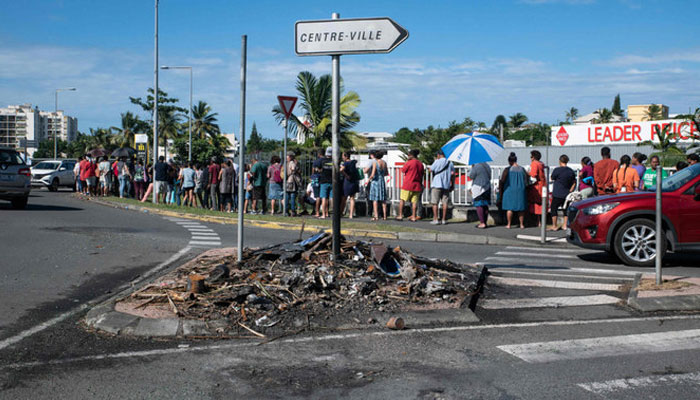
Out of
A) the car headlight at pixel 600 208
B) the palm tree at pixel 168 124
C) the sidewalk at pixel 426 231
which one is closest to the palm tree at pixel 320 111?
the sidewalk at pixel 426 231

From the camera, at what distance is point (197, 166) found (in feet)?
76.8

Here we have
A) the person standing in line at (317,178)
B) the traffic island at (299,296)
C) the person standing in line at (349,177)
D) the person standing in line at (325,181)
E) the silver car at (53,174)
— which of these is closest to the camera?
the traffic island at (299,296)

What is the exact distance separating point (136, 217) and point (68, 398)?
14.3 meters

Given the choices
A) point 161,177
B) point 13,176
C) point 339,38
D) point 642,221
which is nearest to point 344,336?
point 339,38

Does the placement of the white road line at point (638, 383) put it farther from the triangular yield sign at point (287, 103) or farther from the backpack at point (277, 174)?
the backpack at point (277, 174)

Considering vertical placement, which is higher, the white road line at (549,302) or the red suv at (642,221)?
the red suv at (642,221)

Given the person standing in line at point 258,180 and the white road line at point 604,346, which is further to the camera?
the person standing in line at point 258,180

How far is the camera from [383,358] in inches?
200

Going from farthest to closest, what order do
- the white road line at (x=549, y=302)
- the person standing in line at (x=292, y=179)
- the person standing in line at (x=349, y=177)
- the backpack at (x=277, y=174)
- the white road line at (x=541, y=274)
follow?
the backpack at (x=277, y=174) → the person standing in line at (x=292, y=179) → the person standing in line at (x=349, y=177) → the white road line at (x=541, y=274) → the white road line at (x=549, y=302)

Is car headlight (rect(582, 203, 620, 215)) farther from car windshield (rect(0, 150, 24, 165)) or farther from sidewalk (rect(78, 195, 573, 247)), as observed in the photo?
car windshield (rect(0, 150, 24, 165))

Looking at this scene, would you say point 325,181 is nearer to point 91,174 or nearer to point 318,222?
point 318,222

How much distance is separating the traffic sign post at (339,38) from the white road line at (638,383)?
381 centimetres

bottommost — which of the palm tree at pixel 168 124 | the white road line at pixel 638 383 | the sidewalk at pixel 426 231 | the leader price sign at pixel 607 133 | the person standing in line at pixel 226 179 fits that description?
the white road line at pixel 638 383

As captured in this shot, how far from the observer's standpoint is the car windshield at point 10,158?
734 inches
